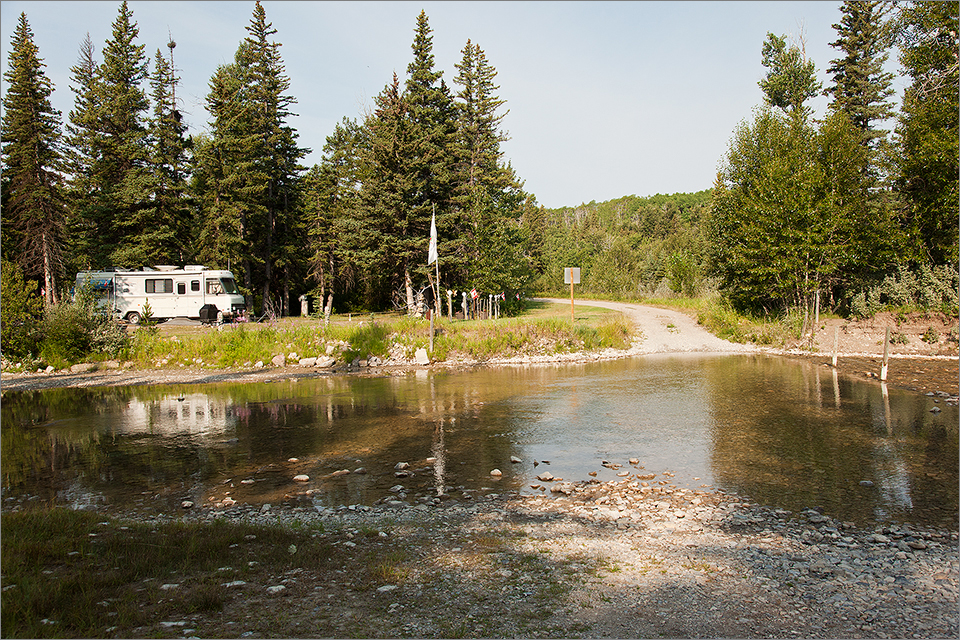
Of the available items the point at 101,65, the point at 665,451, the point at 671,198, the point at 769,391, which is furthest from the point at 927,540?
the point at 671,198

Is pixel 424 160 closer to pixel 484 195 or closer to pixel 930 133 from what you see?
pixel 484 195

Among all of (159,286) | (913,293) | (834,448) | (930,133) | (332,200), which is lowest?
(834,448)

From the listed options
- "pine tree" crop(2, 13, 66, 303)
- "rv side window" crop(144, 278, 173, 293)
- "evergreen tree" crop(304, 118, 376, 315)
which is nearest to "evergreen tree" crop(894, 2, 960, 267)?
"evergreen tree" crop(304, 118, 376, 315)

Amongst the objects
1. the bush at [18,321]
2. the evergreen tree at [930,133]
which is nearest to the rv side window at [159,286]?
the bush at [18,321]

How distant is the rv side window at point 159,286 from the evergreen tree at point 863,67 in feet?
138

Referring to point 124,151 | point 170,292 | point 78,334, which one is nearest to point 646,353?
point 78,334

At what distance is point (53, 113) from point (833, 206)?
44299mm

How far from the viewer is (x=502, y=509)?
748cm

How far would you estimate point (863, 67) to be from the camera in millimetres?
32719

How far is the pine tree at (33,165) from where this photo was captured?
3152cm

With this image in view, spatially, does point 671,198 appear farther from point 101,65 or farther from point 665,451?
point 665,451

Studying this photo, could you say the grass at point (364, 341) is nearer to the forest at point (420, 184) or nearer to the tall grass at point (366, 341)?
the tall grass at point (366, 341)

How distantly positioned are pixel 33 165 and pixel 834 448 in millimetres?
41153

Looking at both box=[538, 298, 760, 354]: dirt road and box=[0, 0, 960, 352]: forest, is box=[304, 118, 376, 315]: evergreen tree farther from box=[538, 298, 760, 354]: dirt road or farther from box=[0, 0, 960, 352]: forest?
box=[538, 298, 760, 354]: dirt road
